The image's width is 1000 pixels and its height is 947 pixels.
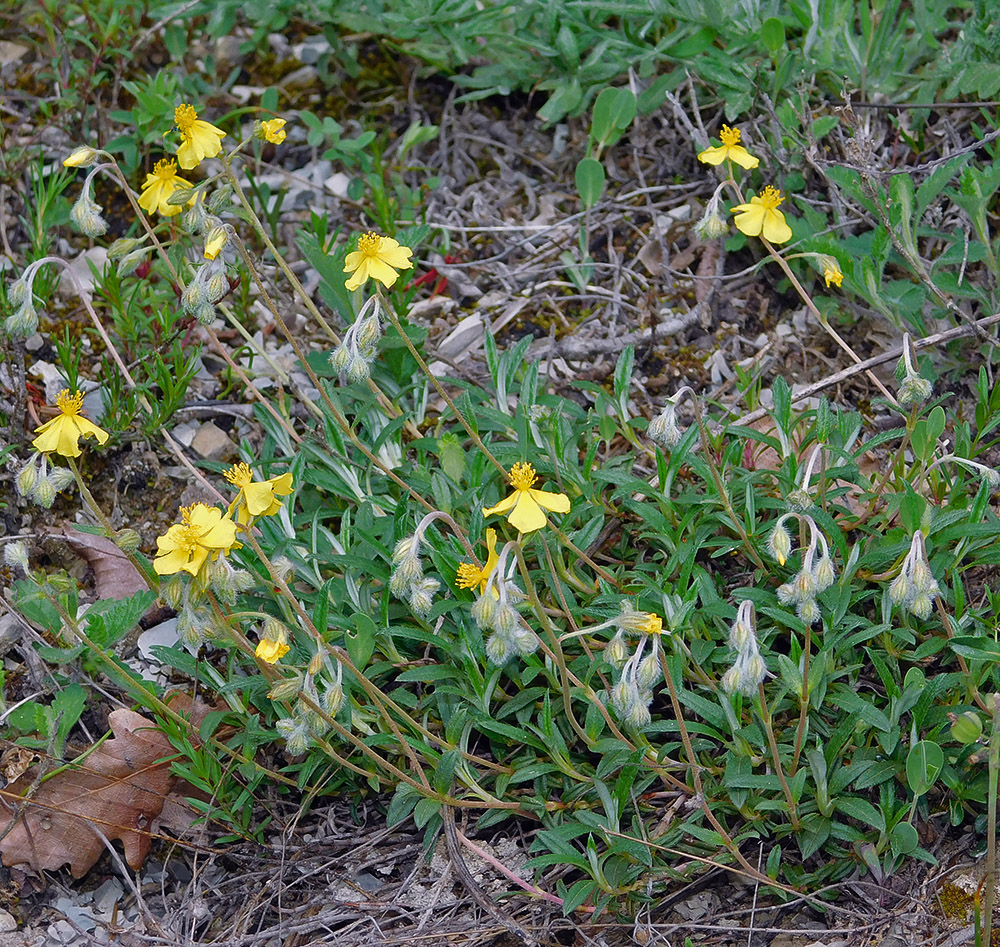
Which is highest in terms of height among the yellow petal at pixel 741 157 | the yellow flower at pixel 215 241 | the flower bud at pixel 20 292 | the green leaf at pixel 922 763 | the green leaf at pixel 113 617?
the yellow flower at pixel 215 241

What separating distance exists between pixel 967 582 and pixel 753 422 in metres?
0.88

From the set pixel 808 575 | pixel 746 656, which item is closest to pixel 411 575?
pixel 746 656

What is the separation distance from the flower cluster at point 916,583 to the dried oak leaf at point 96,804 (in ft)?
6.62

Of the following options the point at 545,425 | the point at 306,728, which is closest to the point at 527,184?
the point at 545,425

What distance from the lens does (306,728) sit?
263 centimetres

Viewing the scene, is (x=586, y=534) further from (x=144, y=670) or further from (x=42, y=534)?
(x=42, y=534)

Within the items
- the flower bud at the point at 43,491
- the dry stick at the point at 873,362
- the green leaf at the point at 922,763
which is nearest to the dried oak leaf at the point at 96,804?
the flower bud at the point at 43,491

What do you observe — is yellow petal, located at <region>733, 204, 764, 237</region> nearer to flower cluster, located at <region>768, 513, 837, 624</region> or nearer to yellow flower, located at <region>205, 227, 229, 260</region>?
flower cluster, located at <region>768, 513, 837, 624</region>

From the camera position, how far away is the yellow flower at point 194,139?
2951 mm

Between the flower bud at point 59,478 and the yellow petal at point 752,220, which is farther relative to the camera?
the yellow petal at point 752,220

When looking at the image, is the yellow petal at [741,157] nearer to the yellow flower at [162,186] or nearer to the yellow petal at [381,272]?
the yellow petal at [381,272]

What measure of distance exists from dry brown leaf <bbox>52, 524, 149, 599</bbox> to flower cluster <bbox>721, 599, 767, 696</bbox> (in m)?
2.05

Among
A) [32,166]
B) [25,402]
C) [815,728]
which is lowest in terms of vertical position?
[815,728]

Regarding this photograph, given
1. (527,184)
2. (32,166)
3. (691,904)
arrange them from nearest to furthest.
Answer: (691,904)
(32,166)
(527,184)
